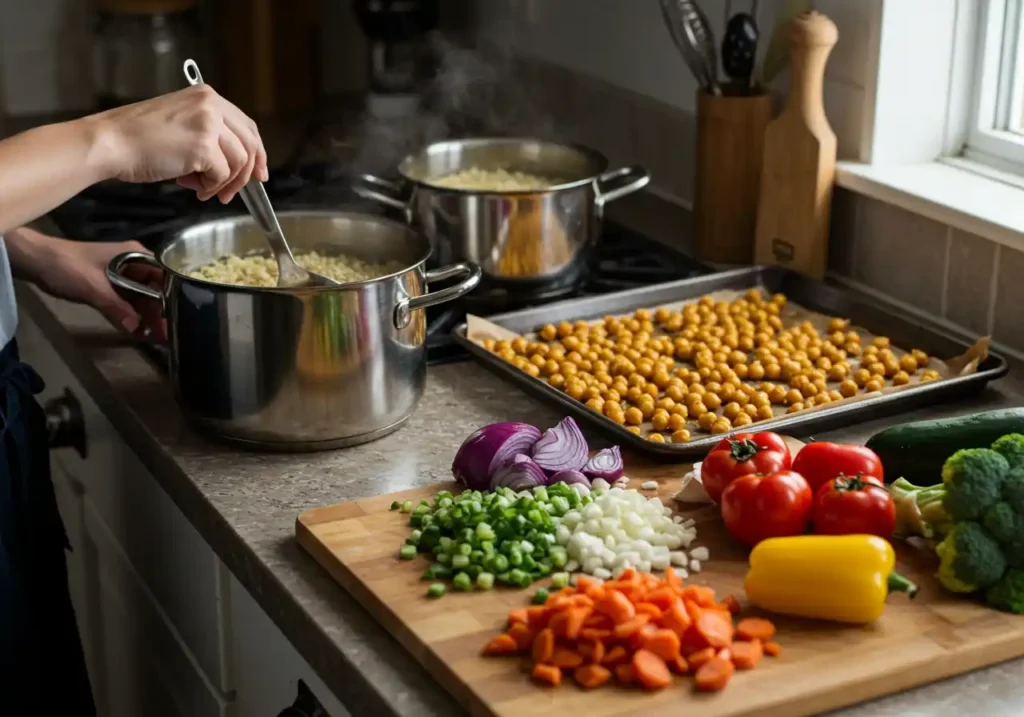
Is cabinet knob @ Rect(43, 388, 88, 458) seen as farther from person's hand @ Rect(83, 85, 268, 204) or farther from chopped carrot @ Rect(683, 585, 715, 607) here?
chopped carrot @ Rect(683, 585, 715, 607)

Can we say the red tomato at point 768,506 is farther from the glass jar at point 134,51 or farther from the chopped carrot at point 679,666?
the glass jar at point 134,51

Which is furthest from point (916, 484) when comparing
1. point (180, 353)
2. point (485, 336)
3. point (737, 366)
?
point (180, 353)

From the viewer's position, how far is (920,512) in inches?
45.5

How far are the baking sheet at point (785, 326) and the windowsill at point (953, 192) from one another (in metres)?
0.13

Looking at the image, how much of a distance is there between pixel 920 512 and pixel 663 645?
0.98ft

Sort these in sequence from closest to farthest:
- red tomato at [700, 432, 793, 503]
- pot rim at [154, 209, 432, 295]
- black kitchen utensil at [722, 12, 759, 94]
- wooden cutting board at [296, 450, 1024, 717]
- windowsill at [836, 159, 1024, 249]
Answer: wooden cutting board at [296, 450, 1024, 717] < red tomato at [700, 432, 793, 503] < pot rim at [154, 209, 432, 295] < windowsill at [836, 159, 1024, 249] < black kitchen utensil at [722, 12, 759, 94]

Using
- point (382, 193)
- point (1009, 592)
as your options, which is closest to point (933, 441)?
point (1009, 592)

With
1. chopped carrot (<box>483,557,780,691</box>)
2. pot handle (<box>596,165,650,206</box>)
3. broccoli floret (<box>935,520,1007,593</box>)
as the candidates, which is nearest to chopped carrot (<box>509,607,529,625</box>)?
chopped carrot (<box>483,557,780,691</box>)

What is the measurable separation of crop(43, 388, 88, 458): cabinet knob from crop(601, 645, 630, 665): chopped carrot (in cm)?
96

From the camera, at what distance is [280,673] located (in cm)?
124

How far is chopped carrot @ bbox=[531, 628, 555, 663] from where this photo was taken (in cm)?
98

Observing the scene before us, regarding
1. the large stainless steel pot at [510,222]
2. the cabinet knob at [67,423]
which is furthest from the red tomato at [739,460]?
the cabinet knob at [67,423]

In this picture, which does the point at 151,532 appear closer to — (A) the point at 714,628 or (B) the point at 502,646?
(B) the point at 502,646

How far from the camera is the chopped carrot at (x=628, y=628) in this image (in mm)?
981
